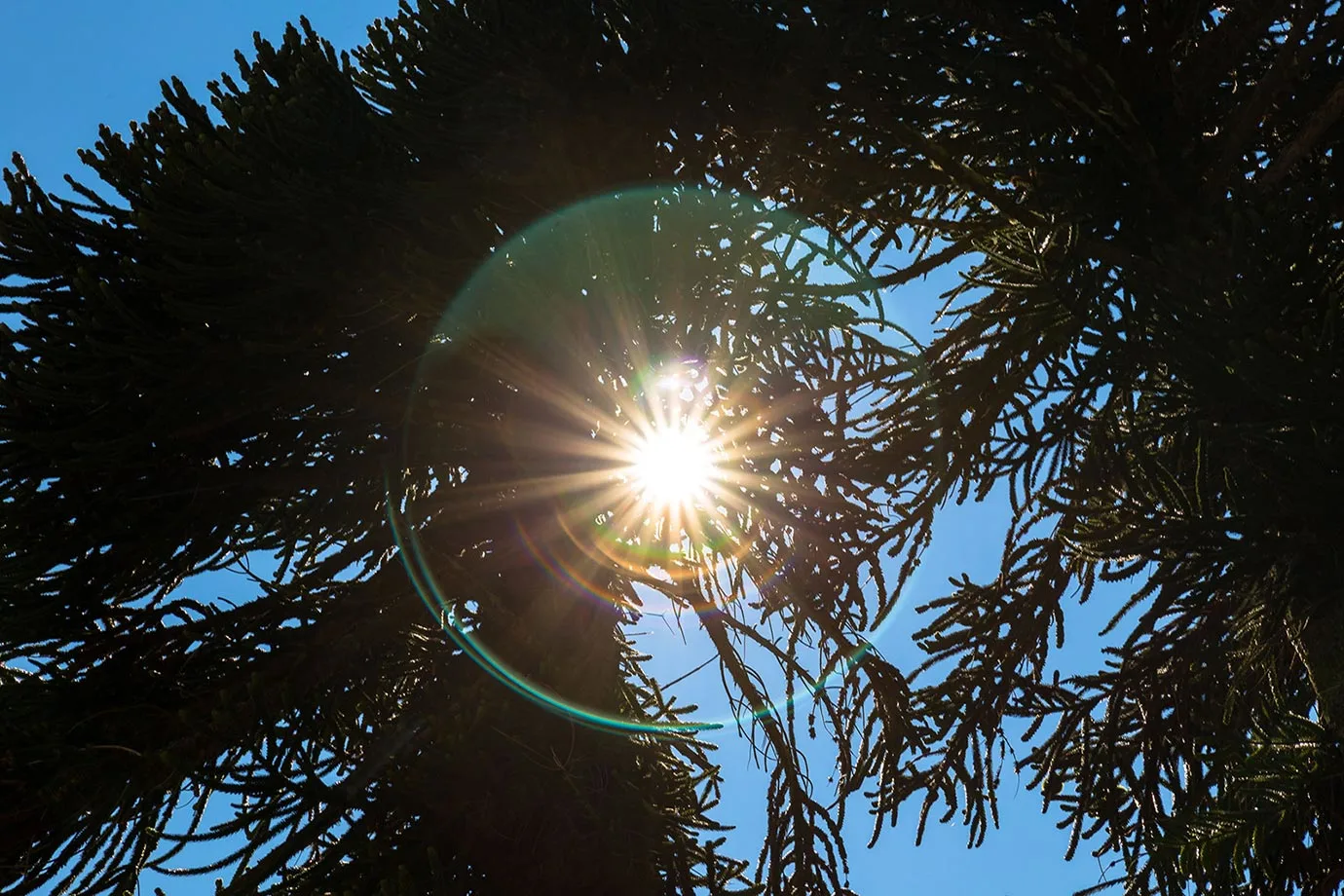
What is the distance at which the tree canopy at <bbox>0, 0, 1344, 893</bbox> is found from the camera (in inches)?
160

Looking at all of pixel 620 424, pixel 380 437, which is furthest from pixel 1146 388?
pixel 380 437

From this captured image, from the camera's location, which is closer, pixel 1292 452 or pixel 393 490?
pixel 1292 452

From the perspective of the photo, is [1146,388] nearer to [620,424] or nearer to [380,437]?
[620,424]

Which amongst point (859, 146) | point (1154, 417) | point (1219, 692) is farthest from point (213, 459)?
point (1219, 692)

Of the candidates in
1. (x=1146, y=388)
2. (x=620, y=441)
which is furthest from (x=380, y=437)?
(x=1146, y=388)

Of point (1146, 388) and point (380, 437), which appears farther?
point (380, 437)

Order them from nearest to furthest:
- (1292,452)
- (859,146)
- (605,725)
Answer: (1292,452) < (605,725) < (859,146)

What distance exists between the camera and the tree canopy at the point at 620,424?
407cm

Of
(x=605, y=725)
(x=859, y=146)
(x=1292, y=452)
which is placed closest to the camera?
(x=1292, y=452)

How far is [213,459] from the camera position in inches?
220

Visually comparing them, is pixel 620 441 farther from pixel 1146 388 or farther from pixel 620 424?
pixel 1146 388

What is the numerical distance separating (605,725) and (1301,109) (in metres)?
4.35

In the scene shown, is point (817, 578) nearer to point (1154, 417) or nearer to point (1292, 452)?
point (1154, 417)

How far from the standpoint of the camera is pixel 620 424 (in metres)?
5.20
